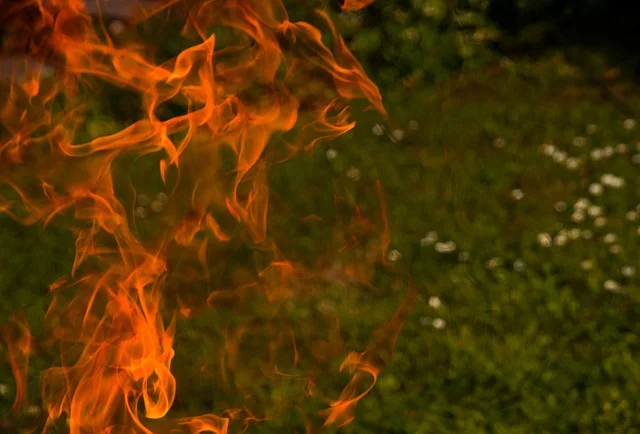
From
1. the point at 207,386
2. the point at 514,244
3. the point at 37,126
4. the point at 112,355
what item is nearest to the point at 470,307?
the point at 514,244

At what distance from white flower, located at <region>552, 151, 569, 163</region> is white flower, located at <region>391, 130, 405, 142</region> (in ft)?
3.38

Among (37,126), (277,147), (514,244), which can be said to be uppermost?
(514,244)

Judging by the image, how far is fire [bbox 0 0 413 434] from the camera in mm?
3316

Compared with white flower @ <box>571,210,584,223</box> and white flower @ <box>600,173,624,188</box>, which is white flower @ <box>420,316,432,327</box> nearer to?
white flower @ <box>571,210,584,223</box>

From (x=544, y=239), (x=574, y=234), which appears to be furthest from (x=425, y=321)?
(x=574, y=234)

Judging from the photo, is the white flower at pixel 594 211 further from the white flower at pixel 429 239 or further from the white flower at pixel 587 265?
the white flower at pixel 429 239

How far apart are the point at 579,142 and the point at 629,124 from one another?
1.36 feet

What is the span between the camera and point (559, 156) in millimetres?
4809

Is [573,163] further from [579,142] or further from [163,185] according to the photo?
[163,185]

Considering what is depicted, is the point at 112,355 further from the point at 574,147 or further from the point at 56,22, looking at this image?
the point at 56,22

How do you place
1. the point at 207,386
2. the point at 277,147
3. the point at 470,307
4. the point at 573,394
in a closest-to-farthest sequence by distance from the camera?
1. the point at 573,394
2. the point at 207,386
3. the point at 470,307
4. the point at 277,147

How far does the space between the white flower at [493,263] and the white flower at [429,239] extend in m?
0.34

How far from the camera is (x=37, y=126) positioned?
595cm

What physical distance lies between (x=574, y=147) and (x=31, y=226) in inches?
134
